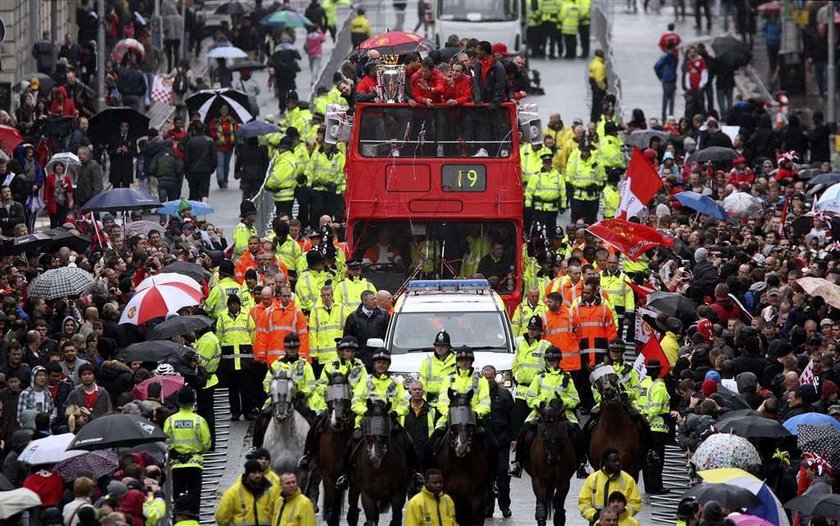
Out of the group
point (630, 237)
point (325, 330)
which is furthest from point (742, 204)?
point (325, 330)

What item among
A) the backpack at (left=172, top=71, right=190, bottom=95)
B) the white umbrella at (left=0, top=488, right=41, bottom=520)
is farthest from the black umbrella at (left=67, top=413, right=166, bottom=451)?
the backpack at (left=172, top=71, right=190, bottom=95)

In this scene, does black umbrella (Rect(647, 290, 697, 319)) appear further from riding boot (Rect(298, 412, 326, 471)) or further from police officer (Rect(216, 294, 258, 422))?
riding boot (Rect(298, 412, 326, 471))

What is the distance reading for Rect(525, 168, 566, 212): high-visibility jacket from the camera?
114 feet

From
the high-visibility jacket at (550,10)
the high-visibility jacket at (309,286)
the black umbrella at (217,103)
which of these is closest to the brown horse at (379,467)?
the high-visibility jacket at (309,286)

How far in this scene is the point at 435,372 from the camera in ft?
78.2

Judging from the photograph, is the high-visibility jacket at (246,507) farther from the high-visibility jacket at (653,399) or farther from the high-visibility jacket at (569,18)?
the high-visibility jacket at (569,18)

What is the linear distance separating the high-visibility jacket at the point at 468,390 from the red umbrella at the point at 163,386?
2.97 meters

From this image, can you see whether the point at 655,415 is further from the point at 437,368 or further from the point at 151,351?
the point at 151,351

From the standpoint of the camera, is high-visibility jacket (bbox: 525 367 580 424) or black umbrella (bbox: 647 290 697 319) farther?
black umbrella (bbox: 647 290 697 319)

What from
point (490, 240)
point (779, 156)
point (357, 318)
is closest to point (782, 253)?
point (490, 240)

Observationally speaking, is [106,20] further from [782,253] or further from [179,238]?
[782,253]

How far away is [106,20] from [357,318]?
21898 mm

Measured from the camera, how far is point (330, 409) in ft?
73.3

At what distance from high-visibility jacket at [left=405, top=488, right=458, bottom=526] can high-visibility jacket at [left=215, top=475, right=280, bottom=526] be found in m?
1.23
